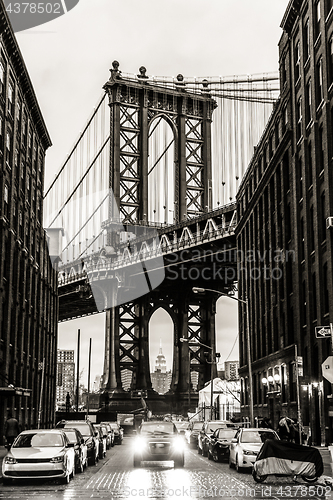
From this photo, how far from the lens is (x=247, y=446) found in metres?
23.2

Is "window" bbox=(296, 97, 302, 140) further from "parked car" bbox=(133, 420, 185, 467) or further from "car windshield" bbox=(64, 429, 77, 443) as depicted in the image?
"car windshield" bbox=(64, 429, 77, 443)

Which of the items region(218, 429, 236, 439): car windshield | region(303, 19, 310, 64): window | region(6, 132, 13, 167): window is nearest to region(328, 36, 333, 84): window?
region(303, 19, 310, 64): window

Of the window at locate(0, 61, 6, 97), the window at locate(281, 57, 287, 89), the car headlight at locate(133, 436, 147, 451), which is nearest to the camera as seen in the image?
the car headlight at locate(133, 436, 147, 451)

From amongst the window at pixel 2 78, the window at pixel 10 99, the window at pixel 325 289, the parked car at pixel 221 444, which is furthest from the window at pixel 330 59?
the window at pixel 10 99

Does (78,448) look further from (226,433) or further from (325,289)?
(325,289)

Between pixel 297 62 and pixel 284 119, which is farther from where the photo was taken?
pixel 284 119

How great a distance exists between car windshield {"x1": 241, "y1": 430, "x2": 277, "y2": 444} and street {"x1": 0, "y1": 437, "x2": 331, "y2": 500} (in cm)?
106

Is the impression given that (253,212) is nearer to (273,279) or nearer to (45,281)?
(273,279)

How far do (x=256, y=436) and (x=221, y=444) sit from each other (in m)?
4.96

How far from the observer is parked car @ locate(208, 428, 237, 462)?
93.8 feet

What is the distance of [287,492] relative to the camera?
17.1 meters

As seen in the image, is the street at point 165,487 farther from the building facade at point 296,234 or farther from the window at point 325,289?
the window at point 325,289

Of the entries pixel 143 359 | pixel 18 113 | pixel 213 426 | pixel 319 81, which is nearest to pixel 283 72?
pixel 319 81

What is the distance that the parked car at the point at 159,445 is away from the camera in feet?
83.8
